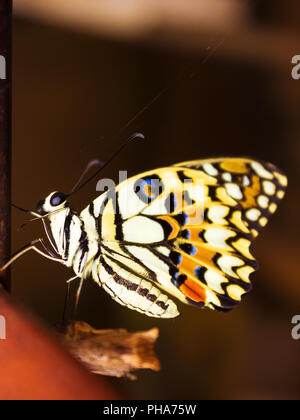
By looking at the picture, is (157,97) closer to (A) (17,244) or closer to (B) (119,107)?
(B) (119,107)

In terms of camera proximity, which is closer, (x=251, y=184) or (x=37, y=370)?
(x=37, y=370)

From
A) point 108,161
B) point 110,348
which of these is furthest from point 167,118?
point 110,348

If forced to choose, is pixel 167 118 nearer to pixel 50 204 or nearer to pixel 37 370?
pixel 50 204

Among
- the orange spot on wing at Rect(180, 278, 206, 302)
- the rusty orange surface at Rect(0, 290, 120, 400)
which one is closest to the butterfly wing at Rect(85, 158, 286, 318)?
the orange spot on wing at Rect(180, 278, 206, 302)

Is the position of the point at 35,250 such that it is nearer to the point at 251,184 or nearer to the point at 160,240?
the point at 160,240

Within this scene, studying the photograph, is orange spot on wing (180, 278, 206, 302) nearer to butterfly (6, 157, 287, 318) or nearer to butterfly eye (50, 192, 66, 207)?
butterfly (6, 157, 287, 318)

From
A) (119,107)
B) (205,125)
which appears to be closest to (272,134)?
(205,125)

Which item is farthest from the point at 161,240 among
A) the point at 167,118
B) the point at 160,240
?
the point at 167,118

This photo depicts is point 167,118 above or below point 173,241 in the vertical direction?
above
